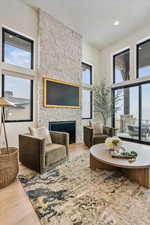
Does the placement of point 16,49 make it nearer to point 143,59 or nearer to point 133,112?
point 143,59

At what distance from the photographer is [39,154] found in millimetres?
2207

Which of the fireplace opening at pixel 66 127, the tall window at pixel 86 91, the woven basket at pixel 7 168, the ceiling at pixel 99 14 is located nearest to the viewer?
the woven basket at pixel 7 168

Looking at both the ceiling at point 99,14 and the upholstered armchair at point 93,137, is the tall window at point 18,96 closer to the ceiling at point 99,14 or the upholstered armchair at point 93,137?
the upholstered armchair at point 93,137

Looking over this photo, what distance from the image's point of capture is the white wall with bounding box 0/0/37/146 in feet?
10.5

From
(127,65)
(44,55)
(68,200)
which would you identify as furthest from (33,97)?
(127,65)

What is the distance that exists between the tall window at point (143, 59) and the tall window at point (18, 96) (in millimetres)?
3932

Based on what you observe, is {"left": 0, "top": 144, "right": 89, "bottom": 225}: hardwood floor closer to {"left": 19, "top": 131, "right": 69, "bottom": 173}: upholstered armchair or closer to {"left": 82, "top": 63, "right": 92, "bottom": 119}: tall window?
{"left": 19, "top": 131, "right": 69, "bottom": 173}: upholstered armchair

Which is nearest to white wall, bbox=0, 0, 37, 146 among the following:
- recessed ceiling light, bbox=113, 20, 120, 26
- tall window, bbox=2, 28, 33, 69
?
tall window, bbox=2, 28, 33, 69

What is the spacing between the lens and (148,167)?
1.78 meters

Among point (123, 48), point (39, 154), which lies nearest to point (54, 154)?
point (39, 154)

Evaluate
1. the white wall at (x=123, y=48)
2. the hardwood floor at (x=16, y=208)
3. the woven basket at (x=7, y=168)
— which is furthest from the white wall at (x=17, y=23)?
the white wall at (x=123, y=48)

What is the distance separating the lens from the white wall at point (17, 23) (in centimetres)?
321

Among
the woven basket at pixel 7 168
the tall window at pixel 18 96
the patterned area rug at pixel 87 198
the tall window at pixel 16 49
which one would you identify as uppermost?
the tall window at pixel 16 49

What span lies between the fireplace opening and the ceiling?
134 inches
